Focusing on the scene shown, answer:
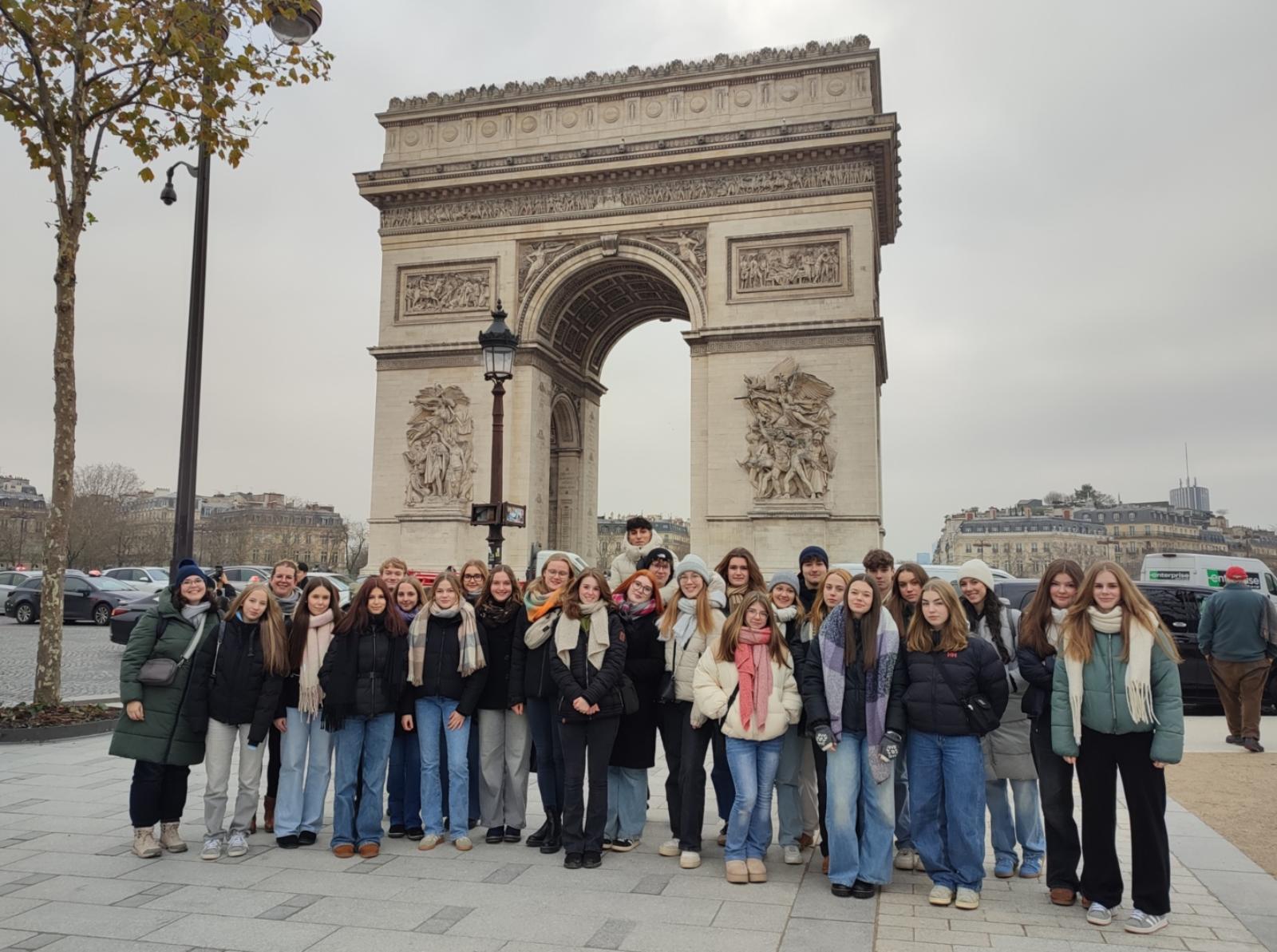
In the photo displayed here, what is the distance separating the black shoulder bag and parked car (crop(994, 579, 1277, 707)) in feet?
24.6

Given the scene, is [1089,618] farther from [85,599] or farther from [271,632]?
[85,599]

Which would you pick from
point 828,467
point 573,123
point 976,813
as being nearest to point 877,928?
point 976,813

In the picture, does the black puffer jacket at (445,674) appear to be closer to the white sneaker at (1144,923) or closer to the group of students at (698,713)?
the group of students at (698,713)

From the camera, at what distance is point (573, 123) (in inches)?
982

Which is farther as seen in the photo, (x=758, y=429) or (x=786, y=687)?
(x=758, y=429)

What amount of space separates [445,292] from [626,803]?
20.6m

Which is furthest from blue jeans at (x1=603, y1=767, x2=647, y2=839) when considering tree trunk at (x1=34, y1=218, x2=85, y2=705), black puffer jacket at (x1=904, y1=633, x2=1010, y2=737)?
tree trunk at (x1=34, y1=218, x2=85, y2=705)

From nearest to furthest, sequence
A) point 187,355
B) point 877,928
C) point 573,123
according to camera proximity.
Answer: point 877,928 < point 187,355 < point 573,123

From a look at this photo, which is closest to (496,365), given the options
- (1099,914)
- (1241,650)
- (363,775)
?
(363,775)

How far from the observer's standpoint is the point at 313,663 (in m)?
6.11

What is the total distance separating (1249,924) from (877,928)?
176 centimetres

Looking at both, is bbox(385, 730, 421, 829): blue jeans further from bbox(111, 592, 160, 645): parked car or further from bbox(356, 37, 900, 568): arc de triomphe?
bbox(356, 37, 900, 568): arc de triomphe

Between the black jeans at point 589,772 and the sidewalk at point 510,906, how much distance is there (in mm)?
216

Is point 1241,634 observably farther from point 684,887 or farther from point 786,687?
point 684,887
